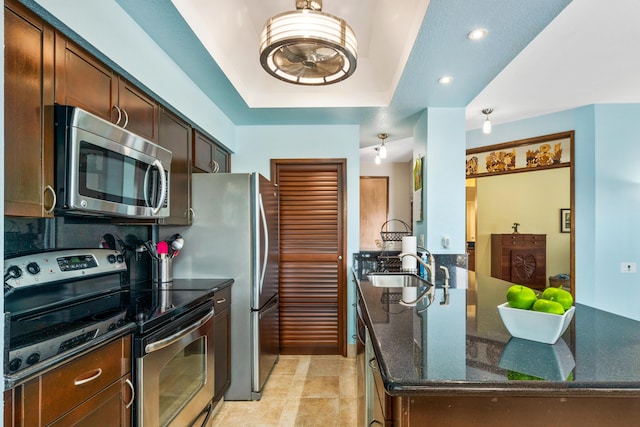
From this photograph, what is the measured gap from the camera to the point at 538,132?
3525 millimetres

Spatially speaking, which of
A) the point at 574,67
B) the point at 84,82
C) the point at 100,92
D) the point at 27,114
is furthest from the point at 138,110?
the point at 574,67

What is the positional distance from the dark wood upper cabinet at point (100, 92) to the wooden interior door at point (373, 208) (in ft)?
13.9

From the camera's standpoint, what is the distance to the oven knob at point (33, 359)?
97 cm

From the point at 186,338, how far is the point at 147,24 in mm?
1607

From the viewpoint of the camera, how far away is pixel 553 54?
2377mm

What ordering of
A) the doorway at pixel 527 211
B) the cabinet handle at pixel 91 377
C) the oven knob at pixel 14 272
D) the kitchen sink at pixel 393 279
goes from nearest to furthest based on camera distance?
1. the cabinet handle at pixel 91 377
2. the oven knob at pixel 14 272
3. the kitchen sink at pixel 393 279
4. the doorway at pixel 527 211

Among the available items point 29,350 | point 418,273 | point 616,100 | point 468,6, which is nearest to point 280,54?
point 468,6

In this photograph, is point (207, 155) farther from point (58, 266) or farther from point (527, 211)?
point (527, 211)

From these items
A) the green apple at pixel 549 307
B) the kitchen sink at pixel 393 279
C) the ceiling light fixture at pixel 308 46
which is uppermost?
the ceiling light fixture at pixel 308 46

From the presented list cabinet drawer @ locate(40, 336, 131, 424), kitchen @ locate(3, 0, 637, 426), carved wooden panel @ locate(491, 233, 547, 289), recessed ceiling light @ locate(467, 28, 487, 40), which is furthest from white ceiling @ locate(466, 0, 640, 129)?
carved wooden panel @ locate(491, 233, 547, 289)

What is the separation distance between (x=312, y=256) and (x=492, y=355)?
2616 millimetres

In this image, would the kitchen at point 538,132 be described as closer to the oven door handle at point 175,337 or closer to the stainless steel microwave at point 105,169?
the stainless steel microwave at point 105,169

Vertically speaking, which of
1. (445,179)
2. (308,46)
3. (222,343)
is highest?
(308,46)

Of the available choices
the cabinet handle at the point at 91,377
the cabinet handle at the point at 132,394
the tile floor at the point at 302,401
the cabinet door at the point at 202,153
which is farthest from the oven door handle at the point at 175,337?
the cabinet door at the point at 202,153
